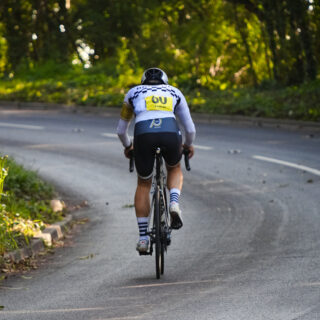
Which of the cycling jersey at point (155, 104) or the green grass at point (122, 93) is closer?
the cycling jersey at point (155, 104)

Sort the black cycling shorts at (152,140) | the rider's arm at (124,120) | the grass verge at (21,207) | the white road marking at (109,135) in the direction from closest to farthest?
the black cycling shorts at (152,140) → the rider's arm at (124,120) → the grass verge at (21,207) → the white road marking at (109,135)

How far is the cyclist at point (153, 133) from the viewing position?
24.8 feet

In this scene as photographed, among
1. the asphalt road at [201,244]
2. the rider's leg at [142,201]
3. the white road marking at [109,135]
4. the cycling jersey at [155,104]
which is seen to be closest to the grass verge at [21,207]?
the asphalt road at [201,244]

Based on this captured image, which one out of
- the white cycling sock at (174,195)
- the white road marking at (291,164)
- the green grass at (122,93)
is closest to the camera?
the white cycling sock at (174,195)

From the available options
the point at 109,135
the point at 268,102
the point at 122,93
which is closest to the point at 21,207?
the point at 109,135

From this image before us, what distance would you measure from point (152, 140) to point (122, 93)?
18.7m

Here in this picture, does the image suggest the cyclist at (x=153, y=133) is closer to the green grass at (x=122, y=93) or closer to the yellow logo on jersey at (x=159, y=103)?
the yellow logo on jersey at (x=159, y=103)

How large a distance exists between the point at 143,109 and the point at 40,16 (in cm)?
2715

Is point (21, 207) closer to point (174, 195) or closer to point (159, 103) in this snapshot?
point (174, 195)

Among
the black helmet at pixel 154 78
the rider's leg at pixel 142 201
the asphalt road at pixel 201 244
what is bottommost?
the asphalt road at pixel 201 244

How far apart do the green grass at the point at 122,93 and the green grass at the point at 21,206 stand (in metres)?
10.2

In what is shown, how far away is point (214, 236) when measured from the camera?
951 centimetres

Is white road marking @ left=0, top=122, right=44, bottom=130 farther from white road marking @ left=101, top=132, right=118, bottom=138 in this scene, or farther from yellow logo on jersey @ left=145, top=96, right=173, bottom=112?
yellow logo on jersey @ left=145, top=96, right=173, bottom=112

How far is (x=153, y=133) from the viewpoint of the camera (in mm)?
7531
